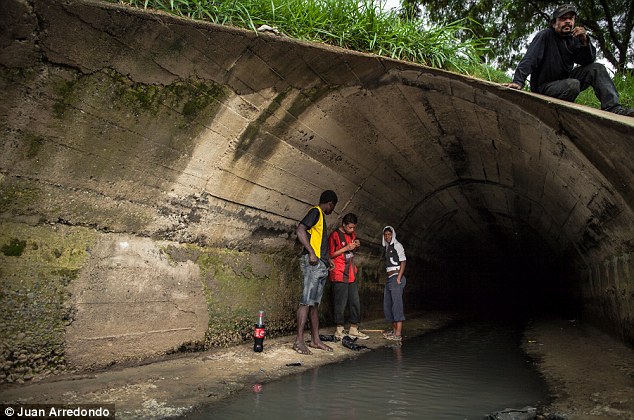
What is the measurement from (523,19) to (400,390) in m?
12.9

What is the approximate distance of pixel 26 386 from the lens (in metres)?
3.44

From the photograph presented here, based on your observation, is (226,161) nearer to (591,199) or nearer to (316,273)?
(316,273)

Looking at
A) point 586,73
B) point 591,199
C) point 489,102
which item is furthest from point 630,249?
point 489,102

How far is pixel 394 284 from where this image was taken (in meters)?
6.98

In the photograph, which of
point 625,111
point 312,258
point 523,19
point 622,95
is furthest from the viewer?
point 523,19

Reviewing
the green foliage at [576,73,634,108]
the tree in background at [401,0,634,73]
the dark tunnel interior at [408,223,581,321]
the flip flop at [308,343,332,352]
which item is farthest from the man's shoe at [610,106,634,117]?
the tree in background at [401,0,634,73]

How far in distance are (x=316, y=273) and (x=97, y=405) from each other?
8.88ft

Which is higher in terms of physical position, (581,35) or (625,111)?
(581,35)

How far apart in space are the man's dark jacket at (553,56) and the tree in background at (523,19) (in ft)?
28.7

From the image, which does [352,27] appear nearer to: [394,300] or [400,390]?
[400,390]

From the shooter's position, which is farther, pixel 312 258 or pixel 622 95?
pixel 622 95

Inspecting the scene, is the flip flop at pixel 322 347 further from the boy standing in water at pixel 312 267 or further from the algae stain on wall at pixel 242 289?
the algae stain on wall at pixel 242 289

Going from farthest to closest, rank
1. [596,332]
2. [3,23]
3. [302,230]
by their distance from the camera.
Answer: [596,332]
[302,230]
[3,23]

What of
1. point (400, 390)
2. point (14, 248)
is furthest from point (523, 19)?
point (14, 248)
